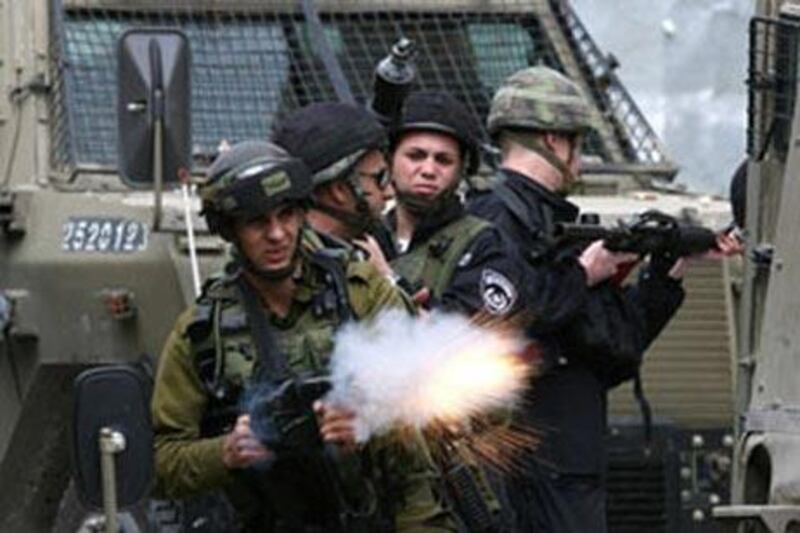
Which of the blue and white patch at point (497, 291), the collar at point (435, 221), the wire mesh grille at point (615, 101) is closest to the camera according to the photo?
the blue and white patch at point (497, 291)

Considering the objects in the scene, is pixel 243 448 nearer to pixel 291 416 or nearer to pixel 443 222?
pixel 291 416

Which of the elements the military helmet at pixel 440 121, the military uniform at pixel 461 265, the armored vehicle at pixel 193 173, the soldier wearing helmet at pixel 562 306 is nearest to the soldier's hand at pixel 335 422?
the military uniform at pixel 461 265

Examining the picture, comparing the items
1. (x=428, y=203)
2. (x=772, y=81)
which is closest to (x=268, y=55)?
(x=428, y=203)

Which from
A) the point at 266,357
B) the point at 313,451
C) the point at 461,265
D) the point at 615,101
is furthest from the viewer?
the point at 615,101

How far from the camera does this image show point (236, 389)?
6.69m

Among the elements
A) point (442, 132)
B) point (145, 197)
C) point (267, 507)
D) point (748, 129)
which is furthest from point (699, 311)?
point (267, 507)

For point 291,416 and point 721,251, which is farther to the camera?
point 721,251

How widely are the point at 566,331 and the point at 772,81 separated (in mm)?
997

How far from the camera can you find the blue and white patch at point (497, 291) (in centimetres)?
766

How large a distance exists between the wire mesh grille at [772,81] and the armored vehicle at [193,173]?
224 centimetres

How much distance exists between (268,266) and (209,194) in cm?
19

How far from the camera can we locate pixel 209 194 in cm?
671

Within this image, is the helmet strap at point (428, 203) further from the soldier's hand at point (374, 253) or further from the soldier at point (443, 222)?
the soldier's hand at point (374, 253)

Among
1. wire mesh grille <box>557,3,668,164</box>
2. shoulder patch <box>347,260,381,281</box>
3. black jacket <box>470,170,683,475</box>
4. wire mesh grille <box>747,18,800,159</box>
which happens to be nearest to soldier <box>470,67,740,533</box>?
black jacket <box>470,170,683,475</box>
